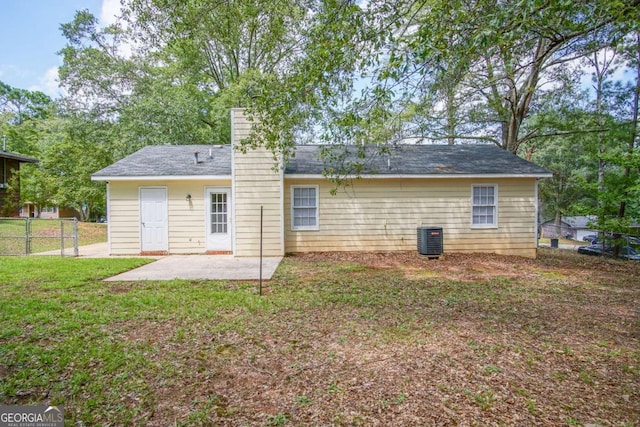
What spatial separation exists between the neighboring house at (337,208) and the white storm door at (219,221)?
31mm

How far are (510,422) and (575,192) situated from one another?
111 ft

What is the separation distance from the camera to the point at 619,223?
11.0m

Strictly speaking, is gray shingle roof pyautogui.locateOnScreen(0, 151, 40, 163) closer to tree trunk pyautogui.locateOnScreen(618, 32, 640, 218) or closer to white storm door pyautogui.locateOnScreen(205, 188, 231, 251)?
white storm door pyautogui.locateOnScreen(205, 188, 231, 251)

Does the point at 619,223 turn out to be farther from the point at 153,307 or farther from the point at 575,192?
the point at 575,192

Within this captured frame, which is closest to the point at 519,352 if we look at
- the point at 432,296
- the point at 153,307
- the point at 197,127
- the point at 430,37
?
the point at 432,296

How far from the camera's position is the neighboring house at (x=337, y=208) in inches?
370

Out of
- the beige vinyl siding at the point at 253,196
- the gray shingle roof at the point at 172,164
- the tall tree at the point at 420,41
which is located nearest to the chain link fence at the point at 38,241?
the gray shingle roof at the point at 172,164

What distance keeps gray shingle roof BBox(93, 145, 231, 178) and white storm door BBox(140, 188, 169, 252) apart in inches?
25.1

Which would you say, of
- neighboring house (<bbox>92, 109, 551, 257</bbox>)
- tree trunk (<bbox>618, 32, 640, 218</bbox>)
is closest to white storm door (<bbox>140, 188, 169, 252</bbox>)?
neighboring house (<bbox>92, 109, 551, 257</bbox>)

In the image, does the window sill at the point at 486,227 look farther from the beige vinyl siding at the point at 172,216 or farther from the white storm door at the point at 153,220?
the white storm door at the point at 153,220

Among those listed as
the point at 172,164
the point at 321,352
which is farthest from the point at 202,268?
the point at 321,352

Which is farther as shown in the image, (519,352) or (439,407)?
(519,352)

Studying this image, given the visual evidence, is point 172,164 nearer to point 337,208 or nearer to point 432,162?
point 337,208

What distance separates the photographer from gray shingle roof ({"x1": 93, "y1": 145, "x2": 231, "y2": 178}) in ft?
30.3
